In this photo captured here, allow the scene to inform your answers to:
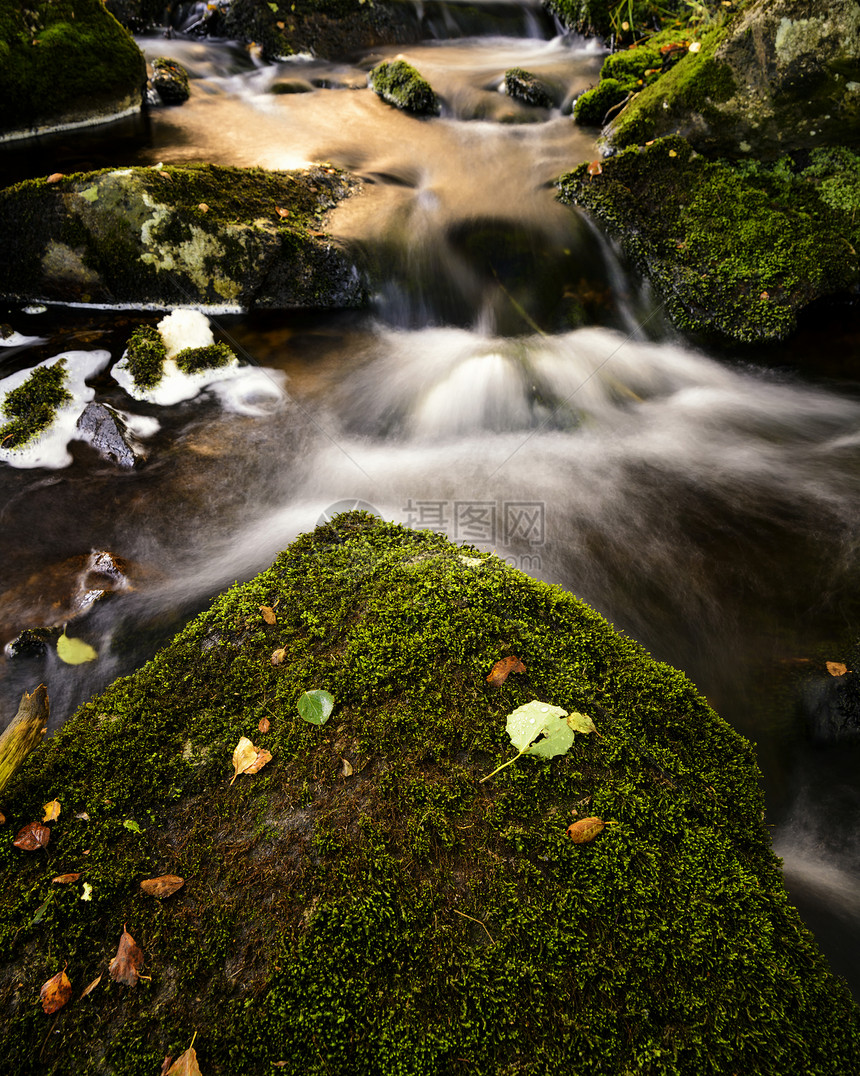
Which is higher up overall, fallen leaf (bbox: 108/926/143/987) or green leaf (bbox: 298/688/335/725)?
green leaf (bbox: 298/688/335/725)

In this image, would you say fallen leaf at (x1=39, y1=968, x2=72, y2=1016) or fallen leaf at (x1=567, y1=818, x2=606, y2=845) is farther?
fallen leaf at (x1=567, y1=818, x2=606, y2=845)

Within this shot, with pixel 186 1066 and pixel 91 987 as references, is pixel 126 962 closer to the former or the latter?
pixel 91 987

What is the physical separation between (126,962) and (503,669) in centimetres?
163

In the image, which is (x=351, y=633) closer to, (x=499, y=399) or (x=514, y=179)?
(x=499, y=399)

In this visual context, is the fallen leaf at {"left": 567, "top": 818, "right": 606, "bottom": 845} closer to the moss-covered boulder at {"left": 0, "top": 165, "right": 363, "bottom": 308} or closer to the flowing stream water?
the flowing stream water

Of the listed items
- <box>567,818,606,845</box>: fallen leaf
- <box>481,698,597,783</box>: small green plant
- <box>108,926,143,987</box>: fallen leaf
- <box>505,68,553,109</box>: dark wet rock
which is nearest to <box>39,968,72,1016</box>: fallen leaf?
<box>108,926,143,987</box>: fallen leaf

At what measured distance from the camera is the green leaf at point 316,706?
226 centimetres

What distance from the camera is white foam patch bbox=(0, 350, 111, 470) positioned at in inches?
178

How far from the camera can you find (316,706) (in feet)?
7.52

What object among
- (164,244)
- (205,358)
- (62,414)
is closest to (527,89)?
(164,244)

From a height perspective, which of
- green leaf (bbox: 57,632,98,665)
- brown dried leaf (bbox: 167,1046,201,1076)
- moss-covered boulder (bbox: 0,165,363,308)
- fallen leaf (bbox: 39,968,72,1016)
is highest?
moss-covered boulder (bbox: 0,165,363,308)

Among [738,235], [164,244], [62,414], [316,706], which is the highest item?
[738,235]

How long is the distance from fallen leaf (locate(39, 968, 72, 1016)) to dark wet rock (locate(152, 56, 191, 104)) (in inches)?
474

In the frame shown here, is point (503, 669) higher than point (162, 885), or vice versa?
point (503, 669)
